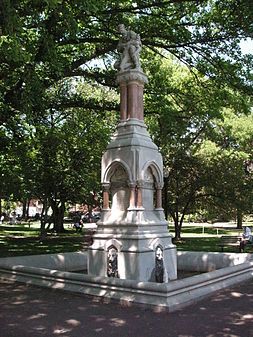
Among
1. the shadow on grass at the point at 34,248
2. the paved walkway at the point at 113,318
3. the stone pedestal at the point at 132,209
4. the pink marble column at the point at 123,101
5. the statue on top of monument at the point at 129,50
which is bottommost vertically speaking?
the paved walkway at the point at 113,318

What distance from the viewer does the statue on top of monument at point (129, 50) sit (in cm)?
1188

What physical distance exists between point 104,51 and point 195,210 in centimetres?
1829

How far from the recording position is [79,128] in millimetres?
24875

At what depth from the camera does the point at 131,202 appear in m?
11.0

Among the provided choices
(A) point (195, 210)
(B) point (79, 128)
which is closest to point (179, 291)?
(B) point (79, 128)

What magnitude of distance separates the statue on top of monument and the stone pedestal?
29 cm

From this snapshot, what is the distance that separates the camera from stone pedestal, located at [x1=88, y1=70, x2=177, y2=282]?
34.8 feet

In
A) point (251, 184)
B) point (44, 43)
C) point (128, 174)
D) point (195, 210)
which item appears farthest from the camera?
point (195, 210)

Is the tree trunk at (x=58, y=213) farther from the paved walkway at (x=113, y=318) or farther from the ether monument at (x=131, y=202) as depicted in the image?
the paved walkway at (x=113, y=318)

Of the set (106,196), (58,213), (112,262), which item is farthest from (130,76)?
(58,213)

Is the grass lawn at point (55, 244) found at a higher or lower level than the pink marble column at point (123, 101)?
lower

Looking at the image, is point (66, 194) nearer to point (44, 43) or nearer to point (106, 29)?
A: point (106, 29)

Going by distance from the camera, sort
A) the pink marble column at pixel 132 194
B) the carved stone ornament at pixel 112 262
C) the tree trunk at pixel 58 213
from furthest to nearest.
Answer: the tree trunk at pixel 58 213, the pink marble column at pixel 132 194, the carved stone ornament at pixel 112 262

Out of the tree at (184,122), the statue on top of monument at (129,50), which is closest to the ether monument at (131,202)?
the statue on top of monument at (129,50)
